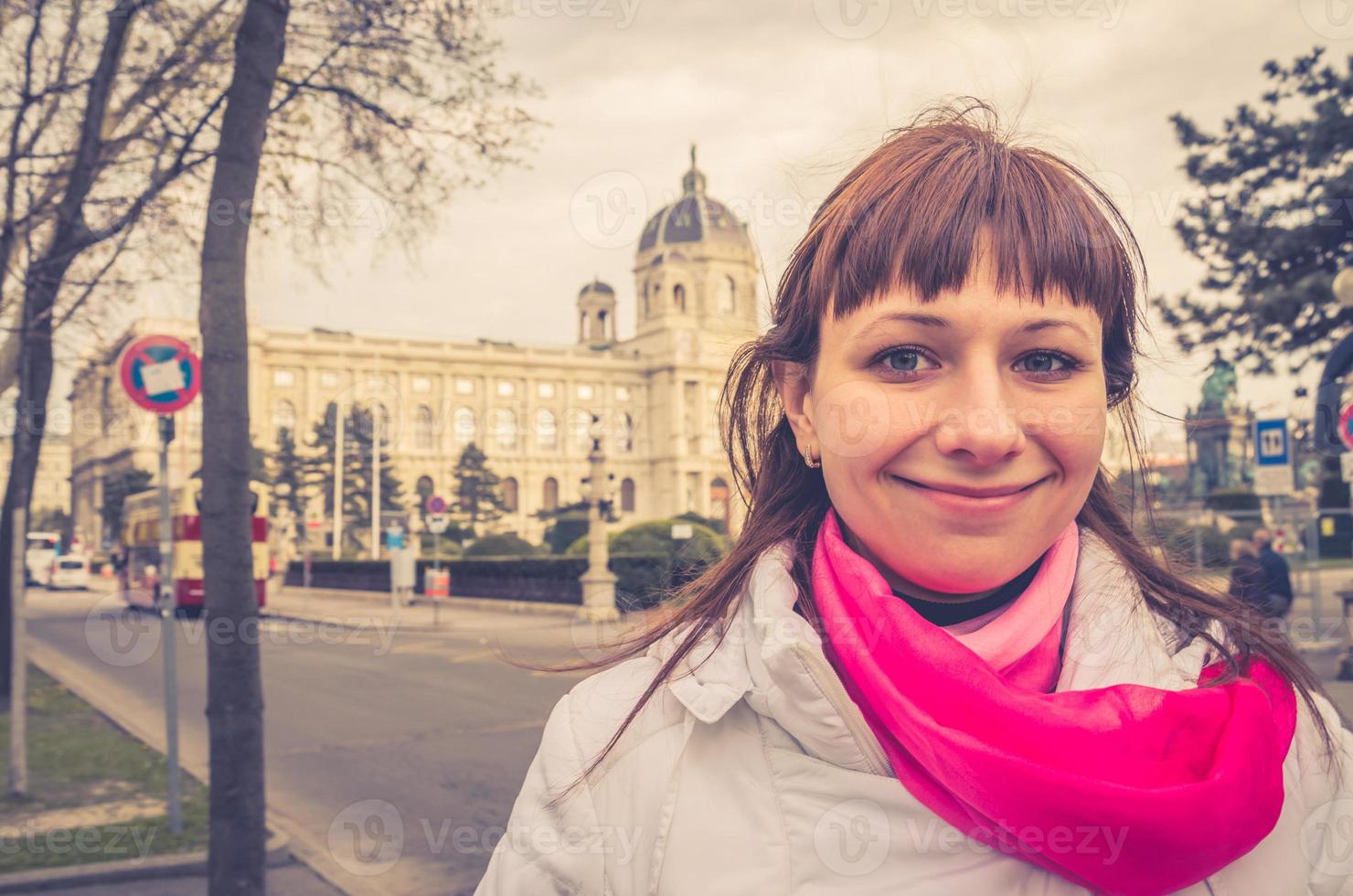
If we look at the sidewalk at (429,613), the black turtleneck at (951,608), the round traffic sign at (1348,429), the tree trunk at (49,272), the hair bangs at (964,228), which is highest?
the tree trunk at (49,272)

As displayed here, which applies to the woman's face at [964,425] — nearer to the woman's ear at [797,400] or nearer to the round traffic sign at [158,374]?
the woman's ear at [797,400]

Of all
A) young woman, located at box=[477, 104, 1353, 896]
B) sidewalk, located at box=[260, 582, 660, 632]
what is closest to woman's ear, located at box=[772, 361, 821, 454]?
young woman, located at box=[477, 104, 1353, 896]

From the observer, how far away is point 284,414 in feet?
267

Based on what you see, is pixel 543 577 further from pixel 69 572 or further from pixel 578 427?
pixel 578 427

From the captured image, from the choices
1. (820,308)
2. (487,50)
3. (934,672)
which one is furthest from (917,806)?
(487,50)

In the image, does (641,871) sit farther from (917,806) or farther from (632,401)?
(632,401)

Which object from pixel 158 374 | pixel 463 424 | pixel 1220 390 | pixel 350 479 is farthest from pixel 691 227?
pixel 158 374

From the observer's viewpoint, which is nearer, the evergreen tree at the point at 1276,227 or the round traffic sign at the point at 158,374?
the round traffic sign at the point at 158,374

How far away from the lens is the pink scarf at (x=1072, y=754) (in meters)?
1.15

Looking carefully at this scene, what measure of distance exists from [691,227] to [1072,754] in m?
93.0

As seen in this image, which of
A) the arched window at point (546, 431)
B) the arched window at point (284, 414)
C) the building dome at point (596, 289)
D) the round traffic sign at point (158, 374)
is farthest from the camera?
the building dome at point (596, 289)

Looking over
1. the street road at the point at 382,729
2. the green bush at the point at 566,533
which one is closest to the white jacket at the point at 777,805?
the street road at the point at 382,729

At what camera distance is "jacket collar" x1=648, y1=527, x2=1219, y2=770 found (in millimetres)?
1205

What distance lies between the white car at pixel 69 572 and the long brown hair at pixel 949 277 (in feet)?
167
